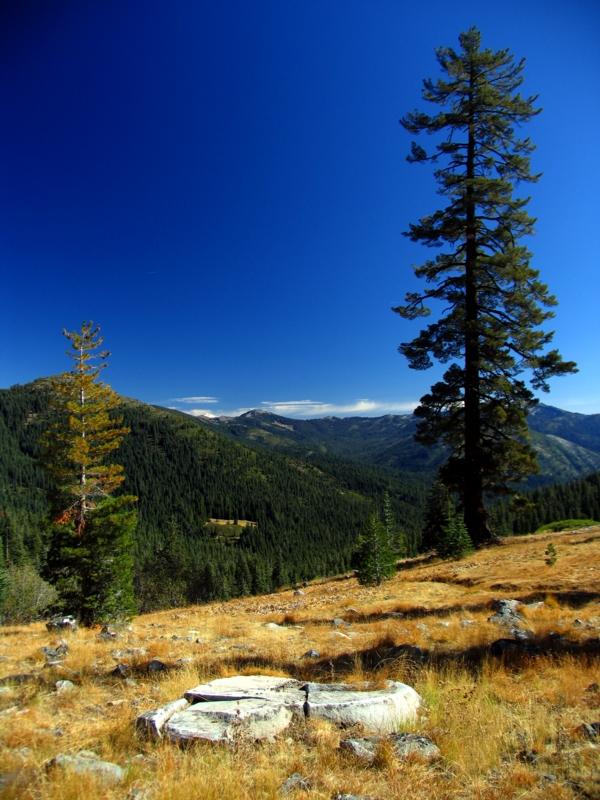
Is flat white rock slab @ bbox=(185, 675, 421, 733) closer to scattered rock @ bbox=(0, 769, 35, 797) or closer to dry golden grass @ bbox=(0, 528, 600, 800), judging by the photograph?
dry golden grass @ bbox=(0, 528, 600, 800)

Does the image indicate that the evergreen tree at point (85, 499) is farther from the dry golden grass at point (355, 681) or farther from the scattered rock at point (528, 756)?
the scattered rock at point (528, 756)

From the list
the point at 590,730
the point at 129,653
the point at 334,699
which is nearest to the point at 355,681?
the point at 334,699

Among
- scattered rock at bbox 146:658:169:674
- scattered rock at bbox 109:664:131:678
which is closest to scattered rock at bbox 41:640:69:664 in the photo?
scattered rock at bbox 109:664:131:678

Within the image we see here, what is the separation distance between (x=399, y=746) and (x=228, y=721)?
1828 millimetres

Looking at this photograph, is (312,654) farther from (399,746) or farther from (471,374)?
(471,374)

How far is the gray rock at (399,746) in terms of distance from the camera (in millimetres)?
3850

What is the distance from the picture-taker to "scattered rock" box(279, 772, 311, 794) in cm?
338

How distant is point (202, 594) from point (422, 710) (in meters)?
93.5

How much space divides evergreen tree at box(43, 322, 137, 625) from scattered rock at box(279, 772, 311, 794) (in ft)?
54.1

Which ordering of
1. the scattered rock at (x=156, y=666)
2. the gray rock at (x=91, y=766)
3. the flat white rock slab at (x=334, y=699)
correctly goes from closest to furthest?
the gray rock at (x=91, y=766)
the flat white rock slab at (x=334, y=699)
the scattered rock at (x=156, y=666)

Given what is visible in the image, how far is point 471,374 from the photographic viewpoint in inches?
706

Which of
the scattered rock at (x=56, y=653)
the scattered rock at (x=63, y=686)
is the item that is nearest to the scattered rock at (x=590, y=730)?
the scattered rock at (x=63, y=686)

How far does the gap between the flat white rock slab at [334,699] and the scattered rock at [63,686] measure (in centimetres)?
248

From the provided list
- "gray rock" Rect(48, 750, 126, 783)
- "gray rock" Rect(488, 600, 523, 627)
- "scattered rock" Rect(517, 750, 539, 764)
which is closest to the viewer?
"gray rock" Rect(48, 750, 126, 783)
